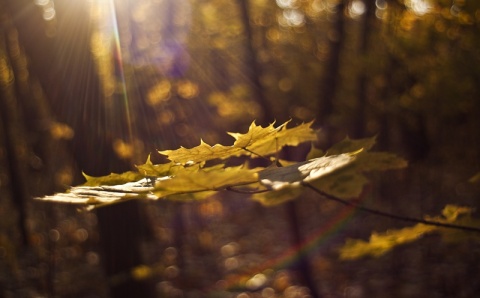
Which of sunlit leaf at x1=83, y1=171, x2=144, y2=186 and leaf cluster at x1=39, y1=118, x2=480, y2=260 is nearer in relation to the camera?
leaf cluster at x1=39, y1=118, x2=480, y2=260

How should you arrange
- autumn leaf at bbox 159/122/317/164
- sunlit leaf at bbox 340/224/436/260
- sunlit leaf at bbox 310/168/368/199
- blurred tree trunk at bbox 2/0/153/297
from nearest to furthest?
1. autumn leaf at bbox 159/122/317/164
2. sunlit leaf at bbox 310/168/368/199
3. sunlit leaf at bbox 340/224/436/260
4. blurred tree trunk at bbox 2/0/153/297

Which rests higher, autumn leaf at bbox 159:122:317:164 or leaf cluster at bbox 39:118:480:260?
autumn leaf at bbox 159:122:317:164

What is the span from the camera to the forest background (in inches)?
171

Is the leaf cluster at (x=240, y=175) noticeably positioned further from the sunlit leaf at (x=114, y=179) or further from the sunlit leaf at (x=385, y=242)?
the sunlit leaf at (x=385, y=242)

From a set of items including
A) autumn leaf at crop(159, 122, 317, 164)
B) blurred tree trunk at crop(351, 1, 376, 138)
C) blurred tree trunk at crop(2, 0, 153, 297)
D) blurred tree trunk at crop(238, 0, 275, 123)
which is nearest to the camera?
autumn leaf at crop(159, 122, 317, 164)

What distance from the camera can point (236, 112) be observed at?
1121 centimetres

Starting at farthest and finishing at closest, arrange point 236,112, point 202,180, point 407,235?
point 236,112 < point 407,235 < point 202,180

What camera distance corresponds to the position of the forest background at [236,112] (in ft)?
14.3

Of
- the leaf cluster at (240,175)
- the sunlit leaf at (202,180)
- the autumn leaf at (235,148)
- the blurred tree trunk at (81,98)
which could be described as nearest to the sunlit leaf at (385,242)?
the leaf cluster at (240,175)

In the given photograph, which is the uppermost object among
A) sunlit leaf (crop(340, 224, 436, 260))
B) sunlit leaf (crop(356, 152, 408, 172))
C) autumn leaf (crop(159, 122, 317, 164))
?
autumn leaf (crop(159, 122, 317, 164))

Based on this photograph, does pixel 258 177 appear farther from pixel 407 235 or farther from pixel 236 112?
pixel 236 112

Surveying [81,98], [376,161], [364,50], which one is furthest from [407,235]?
[364,50]

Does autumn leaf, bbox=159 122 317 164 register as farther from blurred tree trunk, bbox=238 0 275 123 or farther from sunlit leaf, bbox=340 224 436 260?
blurred tree trunk, bbox=238 0 275 123

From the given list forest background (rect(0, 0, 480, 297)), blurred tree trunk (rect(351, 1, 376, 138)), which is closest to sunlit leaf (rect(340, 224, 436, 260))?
forest background (rect(0, 0, 480, 297))
